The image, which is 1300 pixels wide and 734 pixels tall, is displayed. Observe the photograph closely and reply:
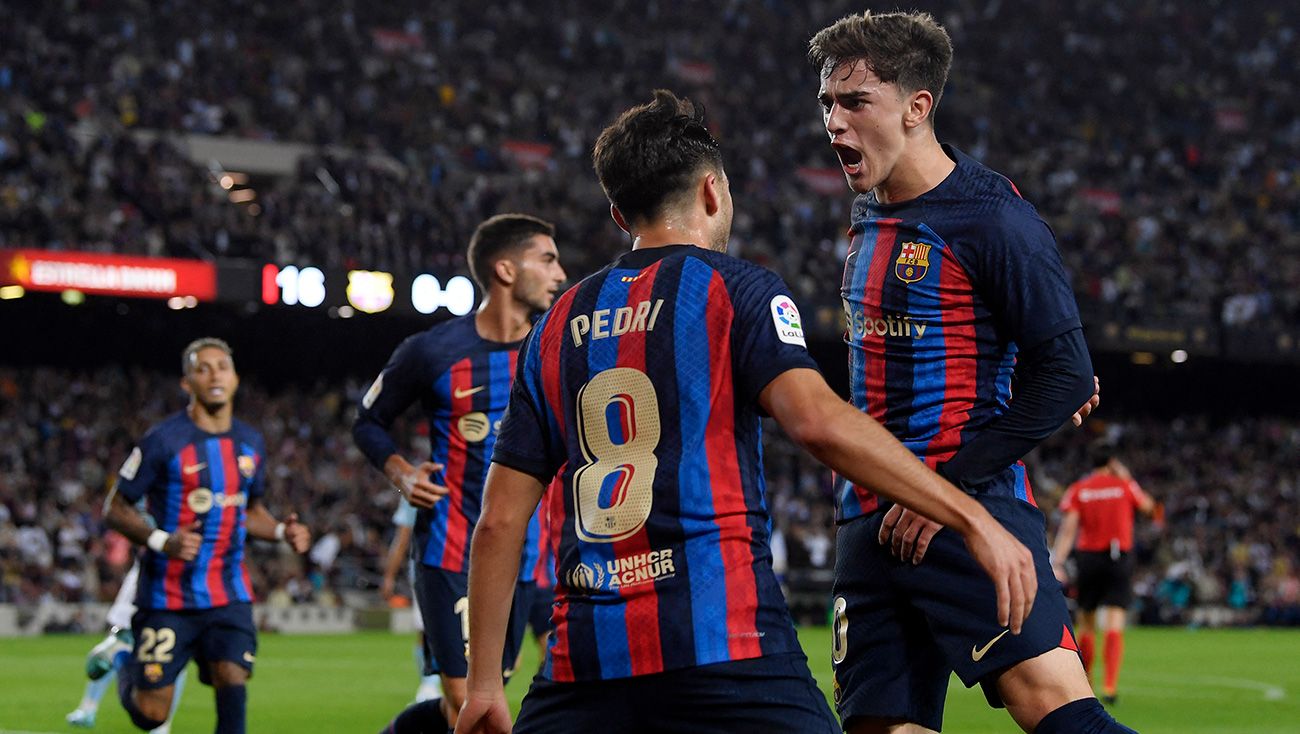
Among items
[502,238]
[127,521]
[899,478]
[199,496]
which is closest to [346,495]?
[199,496]

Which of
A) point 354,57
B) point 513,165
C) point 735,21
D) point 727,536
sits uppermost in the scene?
point 735,21

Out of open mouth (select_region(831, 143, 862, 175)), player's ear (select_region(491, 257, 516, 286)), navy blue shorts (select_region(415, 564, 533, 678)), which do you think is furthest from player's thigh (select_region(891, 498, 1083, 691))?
player's ear (select_region(491, 257, 516, 286))

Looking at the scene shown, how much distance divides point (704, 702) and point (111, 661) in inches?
315

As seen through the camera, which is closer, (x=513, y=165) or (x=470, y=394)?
(x=470, y=394)

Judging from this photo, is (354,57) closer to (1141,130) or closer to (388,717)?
(1141,130)

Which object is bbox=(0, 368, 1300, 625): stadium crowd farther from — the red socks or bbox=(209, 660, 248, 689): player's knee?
bbox=(209, 660, 248, 689): player's knee

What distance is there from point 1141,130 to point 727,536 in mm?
41840

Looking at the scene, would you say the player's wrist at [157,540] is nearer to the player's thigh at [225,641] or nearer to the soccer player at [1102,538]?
the player's thigh at [225,641]

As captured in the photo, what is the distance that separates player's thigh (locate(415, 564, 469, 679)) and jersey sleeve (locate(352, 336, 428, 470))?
0.61 metres

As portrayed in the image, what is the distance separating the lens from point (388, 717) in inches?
486

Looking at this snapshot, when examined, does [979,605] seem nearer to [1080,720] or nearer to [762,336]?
[1080,720]

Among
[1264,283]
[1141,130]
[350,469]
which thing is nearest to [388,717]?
[350,469]

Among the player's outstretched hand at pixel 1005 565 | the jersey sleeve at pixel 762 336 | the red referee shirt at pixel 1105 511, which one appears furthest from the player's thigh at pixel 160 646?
the red referee shirt at pixel 1105 511

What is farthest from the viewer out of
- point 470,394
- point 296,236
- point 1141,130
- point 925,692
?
point 1141,130
